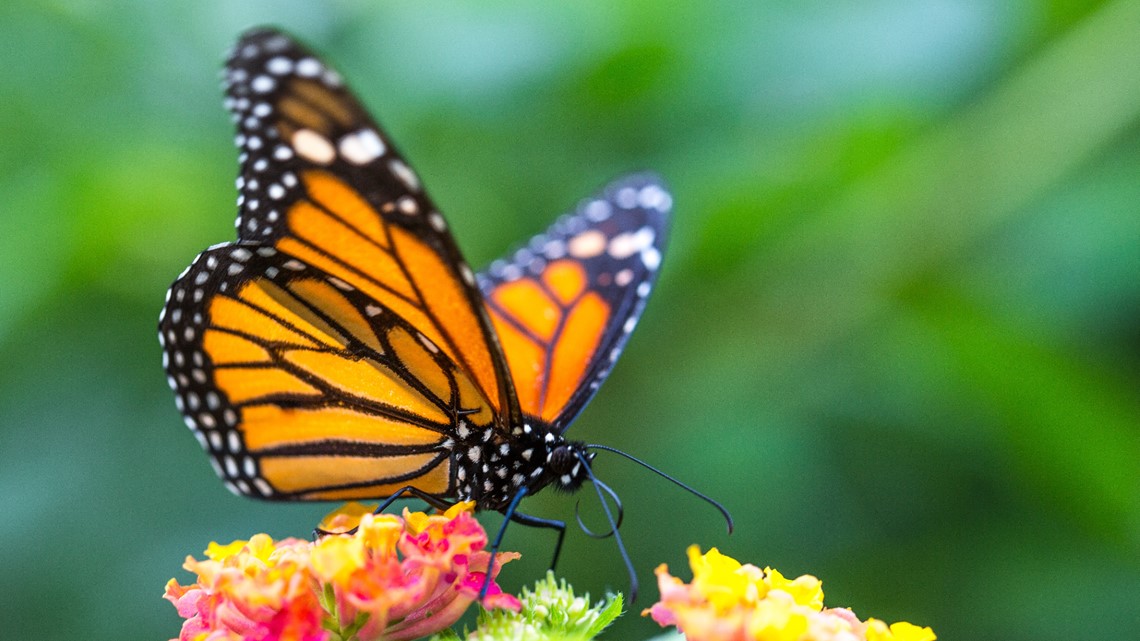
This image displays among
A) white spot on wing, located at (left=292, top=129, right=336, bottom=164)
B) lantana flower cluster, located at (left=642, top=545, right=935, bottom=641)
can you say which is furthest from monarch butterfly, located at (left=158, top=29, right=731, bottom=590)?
lantana flower cluster, located at (left=642, top=545, right=935, bottom=641)

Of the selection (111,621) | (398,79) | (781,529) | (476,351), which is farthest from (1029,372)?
(111,621)

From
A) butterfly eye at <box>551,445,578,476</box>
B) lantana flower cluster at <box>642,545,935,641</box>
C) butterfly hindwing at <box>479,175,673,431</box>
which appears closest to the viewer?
lantana flower cluster at <box>642,545,935,641</box>

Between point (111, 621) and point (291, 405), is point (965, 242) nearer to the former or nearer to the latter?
point (291, 405)

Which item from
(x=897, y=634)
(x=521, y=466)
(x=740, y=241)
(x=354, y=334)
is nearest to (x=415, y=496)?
(x=521, y=466)

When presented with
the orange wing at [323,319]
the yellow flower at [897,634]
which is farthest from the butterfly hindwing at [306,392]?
the yellow flower at [897,634]

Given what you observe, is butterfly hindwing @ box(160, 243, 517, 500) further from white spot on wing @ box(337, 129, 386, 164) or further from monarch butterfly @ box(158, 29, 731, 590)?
white spot on wing @ box(337, 129, 386, 164)

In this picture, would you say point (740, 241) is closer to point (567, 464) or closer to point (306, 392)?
point (567, 464)

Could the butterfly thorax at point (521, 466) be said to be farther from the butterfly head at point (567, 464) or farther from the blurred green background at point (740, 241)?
the blurred green background at point (740, 241)
